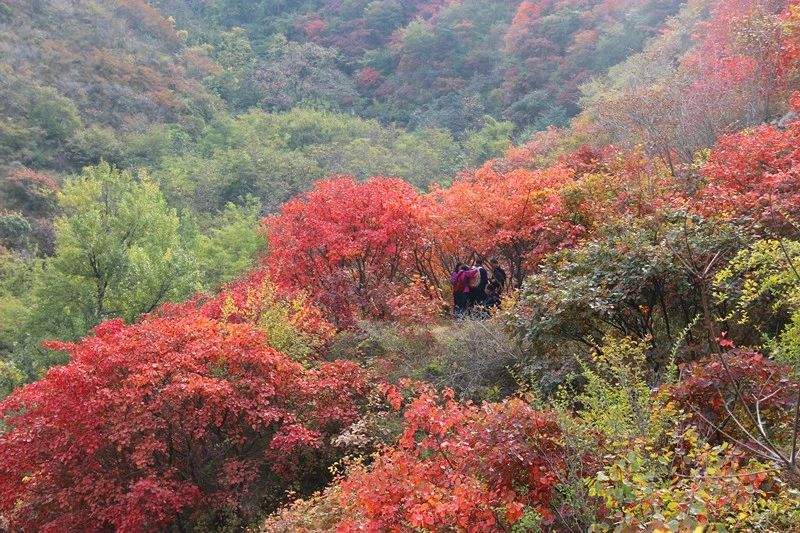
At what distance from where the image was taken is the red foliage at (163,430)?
6.91 meters

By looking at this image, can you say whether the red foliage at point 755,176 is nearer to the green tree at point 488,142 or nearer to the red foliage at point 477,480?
the red foliage at point 477,480

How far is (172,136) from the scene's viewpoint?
32219 mm

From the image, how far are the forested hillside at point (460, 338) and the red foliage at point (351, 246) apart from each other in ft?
0.18

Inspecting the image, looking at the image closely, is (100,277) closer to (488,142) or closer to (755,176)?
(755,176)

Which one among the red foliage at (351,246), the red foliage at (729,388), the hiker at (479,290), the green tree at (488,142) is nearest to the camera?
the red foliage at (729,388)

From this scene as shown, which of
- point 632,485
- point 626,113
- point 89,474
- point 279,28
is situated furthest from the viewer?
point 279,28

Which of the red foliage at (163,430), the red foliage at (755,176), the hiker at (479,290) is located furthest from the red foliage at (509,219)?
the red foliage at (163,430)

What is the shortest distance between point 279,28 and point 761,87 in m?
37.6

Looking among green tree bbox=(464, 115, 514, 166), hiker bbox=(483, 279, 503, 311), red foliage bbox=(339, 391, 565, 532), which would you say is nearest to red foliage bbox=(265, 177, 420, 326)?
hiker bbox=(483, 279, 503, 311)

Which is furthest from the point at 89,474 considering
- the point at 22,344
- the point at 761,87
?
the point at 761,87

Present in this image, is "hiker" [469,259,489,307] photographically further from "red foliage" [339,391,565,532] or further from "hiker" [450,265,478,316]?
"red foliage" [339,391,565,532]

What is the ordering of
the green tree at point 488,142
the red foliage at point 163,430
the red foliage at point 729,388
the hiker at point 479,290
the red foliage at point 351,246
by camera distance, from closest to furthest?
the red foliage at point 729,388 → the red foliage at point 163,430 → the hiker at point 479,290 → the red foliage at point 351,246 → the green tree at point 488,142

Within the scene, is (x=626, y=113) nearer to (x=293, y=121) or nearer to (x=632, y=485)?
(x=632, y=485)

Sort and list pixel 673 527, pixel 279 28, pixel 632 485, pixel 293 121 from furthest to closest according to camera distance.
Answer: pixel 279 28
pixel 293 121
pixel 632 485
pixel 673 527
